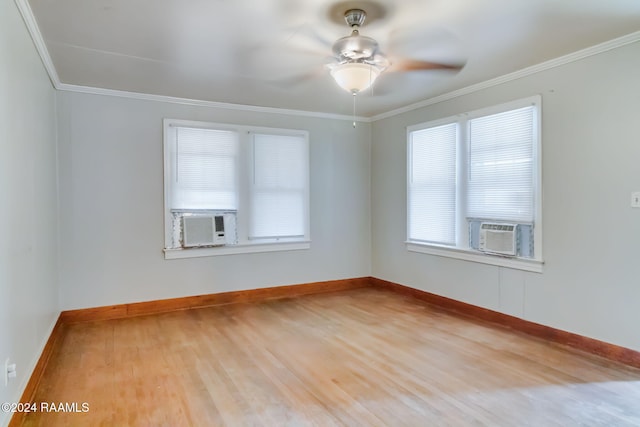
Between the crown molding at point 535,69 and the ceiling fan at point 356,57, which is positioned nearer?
the ceiling fan at point 356,57

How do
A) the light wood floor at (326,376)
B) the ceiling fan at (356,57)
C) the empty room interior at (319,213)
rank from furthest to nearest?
the ceiling fan at (356,57), the empty room interior at (319,213), the light wood floor at (326,376)

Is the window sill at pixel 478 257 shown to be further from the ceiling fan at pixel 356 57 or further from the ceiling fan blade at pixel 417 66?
the ceiling fan at pixel 356 57

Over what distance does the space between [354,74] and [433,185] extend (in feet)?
7.98

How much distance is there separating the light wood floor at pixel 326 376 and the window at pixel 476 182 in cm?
91

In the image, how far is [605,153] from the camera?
3.19 metres

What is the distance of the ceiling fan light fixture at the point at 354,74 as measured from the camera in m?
2.82

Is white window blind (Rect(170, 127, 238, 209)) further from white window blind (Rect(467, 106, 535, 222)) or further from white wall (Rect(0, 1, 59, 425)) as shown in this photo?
white window blind (Rect(467, 106, 535, 222))

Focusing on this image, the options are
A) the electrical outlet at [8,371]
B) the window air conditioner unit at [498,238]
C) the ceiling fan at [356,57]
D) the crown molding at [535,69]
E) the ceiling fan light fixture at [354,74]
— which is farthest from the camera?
the window air conditioner unit at [498,238]

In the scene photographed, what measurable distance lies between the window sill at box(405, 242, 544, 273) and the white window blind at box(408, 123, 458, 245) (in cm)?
9

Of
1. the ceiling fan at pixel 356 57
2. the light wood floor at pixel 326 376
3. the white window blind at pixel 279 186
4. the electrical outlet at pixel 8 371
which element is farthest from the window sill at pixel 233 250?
the ceiling fan at pixel 356 57

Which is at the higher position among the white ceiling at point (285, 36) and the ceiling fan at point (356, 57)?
the white ceiling at point (285, 36)

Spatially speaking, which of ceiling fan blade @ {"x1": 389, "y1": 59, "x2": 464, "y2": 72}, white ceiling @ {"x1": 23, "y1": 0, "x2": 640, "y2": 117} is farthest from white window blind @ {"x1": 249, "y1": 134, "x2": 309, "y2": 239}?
ceiling fan blade @ {"x1": 389, "y1": 59, "x2": 464, "y2": 72}

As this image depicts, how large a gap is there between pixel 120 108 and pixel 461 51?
3.60 m

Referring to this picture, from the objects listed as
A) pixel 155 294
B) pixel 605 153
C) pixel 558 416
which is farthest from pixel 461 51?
pixel 155 294
